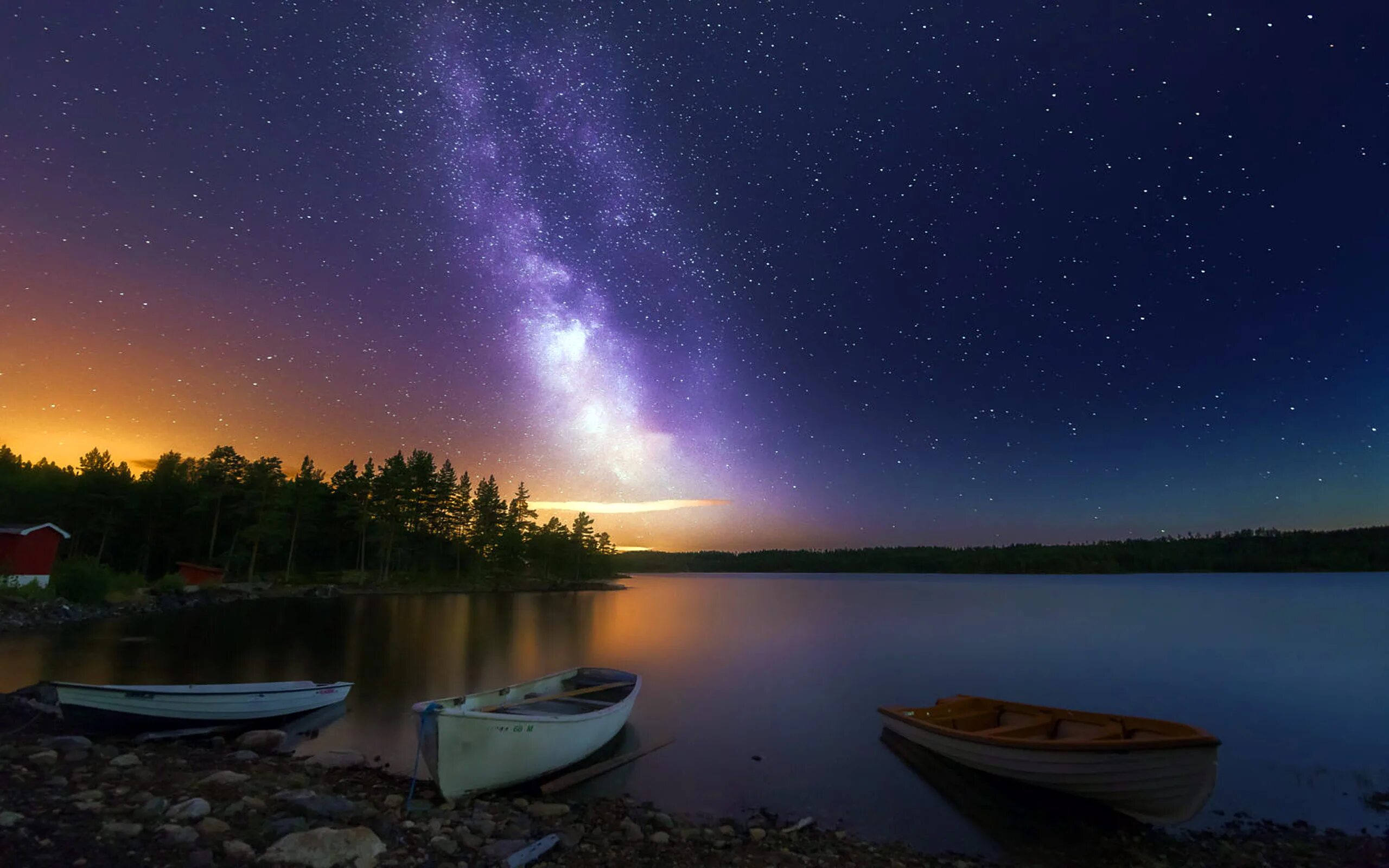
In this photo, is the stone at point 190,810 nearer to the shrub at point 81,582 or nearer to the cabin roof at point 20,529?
the shrub at point 81,582

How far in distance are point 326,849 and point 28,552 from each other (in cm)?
5251

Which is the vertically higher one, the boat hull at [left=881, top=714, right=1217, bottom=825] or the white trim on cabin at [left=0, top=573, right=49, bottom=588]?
the white trim on cabin at [left=0, top=573, right=49, bottom=588]

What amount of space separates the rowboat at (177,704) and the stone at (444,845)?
9.98m

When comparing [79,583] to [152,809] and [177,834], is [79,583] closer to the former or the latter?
[152,809]

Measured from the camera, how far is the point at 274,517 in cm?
7119

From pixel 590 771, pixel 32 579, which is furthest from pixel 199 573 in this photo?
pixel 590 771

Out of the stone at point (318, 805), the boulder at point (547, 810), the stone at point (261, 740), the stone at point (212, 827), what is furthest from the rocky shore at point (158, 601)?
the boulder at point (547, 810)

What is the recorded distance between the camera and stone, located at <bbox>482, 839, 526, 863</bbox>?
28.9ft

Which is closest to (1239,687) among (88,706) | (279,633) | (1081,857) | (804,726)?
(804,726)

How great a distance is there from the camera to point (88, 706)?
46.0 feet

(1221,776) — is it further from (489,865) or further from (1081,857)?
(489,865)

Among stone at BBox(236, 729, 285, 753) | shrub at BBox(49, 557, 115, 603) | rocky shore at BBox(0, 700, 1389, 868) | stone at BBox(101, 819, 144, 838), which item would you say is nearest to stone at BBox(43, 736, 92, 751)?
rocky shore at BBox(0, 700, 1389, 868)

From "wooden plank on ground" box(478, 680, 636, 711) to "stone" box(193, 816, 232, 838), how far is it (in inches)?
248

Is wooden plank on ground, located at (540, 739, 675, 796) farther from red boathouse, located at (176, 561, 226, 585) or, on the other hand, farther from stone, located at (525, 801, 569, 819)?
red boathouse, located at (176, 561, 226, 585)
